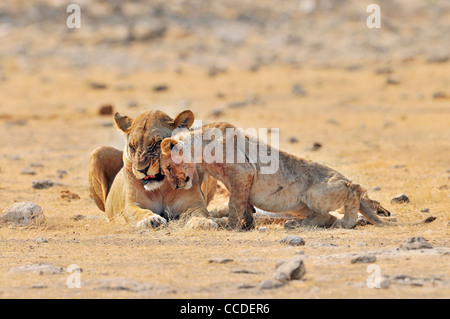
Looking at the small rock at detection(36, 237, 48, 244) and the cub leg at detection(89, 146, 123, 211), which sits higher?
the cub leg at detection(89, 146, 123, 211)

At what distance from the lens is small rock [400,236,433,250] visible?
6.96 metres

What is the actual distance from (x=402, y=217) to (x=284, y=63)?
26.0 metres

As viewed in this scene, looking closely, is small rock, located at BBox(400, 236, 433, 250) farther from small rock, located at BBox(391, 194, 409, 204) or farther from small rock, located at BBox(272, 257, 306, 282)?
small rock, located at BBox(391, 194, 409, 204)

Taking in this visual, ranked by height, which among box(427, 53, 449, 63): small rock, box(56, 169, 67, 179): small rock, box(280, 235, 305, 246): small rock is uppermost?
box(427, 53, 449, 63): small rock

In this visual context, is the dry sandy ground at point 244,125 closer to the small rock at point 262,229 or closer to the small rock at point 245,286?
the small rock at point 245,286

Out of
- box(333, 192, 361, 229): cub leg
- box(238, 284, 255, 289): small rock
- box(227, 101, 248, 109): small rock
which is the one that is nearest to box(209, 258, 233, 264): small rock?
box(238, 284, 255, 289): small rock

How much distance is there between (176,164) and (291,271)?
2.57 m

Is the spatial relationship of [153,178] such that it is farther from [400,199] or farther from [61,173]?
[61,173]

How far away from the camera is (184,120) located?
28.8 feet

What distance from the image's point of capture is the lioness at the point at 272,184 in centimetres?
831

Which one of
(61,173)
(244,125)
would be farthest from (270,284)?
(244,125)

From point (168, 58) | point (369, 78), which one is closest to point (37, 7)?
point (168, 58)

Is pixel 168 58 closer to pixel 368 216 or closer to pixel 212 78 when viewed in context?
pixel 212 78

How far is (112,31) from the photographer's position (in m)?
39.4
